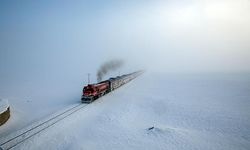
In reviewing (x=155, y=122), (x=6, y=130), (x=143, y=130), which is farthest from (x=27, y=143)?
(x=155, y=122)

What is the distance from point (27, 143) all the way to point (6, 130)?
7.54m

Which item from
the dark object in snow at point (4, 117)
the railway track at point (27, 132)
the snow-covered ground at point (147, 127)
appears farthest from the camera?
the dark object in snow at point (4, 117)

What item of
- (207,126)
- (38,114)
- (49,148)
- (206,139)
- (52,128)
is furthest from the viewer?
(38,114)

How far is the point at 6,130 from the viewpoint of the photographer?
2058 cm

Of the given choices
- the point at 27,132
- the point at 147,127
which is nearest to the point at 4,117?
the point at 27,132

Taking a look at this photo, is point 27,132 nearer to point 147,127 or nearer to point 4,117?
point 4,117

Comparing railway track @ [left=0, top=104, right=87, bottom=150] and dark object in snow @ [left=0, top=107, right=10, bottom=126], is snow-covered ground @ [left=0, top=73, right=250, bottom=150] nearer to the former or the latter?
railway track @ [left=0, top=104, right=87, bottom=150]

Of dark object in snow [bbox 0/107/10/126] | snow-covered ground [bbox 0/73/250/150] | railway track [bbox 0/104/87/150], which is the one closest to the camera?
railway track [bbox 0/104/87/150]

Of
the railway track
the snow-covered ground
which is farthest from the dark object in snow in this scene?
the snow-covered ground

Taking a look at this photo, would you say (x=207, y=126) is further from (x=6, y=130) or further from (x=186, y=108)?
(x=6, y=130)

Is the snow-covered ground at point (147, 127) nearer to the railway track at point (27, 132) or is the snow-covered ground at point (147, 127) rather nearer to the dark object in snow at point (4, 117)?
the railway track at point (27, 132)

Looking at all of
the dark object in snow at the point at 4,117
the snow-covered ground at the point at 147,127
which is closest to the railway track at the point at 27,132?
the snow-covered ground at the point at 147,127

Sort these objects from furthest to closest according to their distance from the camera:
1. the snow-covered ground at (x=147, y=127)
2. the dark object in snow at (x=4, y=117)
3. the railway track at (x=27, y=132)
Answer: the dark object in snow at (x=4, y=117) < the snow-covered ground at (x=147, y=127) < the railway track at (x=27, y=132)

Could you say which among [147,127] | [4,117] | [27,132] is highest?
[27,132]
